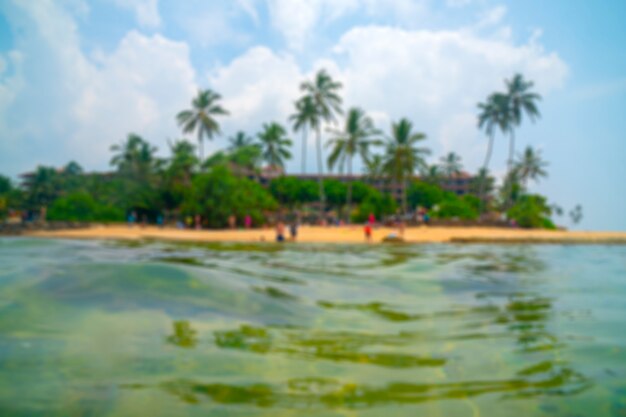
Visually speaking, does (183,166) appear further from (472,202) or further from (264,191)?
(472,202)

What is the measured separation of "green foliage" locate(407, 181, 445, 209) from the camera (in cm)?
5703

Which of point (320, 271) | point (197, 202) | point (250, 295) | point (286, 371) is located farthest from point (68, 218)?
point (286, 371)

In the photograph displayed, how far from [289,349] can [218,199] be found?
108ft

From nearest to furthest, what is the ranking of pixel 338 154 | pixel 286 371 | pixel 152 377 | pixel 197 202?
1. pixel 152 377
2. pixel 286 371
3. pixel 197 202
4. pixel 338 154

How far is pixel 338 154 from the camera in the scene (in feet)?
143

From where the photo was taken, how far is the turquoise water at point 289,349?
8.27ft

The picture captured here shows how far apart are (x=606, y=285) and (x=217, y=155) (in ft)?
130

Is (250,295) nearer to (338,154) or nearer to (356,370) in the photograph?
(356,370)

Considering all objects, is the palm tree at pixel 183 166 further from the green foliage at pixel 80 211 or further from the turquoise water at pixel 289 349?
the turquoise water at pixel 289 349

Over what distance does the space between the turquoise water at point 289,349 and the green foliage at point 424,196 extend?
169ft

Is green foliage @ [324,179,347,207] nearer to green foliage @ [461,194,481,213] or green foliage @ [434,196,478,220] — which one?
green foliage @ [434,196,478,220]

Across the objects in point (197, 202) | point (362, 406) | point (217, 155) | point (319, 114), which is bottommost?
point (362, 406)

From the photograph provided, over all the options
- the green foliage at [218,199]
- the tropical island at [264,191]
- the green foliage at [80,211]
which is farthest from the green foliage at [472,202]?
the green foliage at [80,211]

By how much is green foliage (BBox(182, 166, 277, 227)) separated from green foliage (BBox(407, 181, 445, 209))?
26761mm
